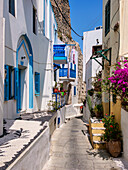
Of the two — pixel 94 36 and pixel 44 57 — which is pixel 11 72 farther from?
pixel 94 36

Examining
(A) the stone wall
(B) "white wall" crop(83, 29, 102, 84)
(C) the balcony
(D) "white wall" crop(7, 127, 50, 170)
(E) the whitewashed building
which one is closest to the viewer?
(D) "white wall" crop(7, 127, 50, 170)

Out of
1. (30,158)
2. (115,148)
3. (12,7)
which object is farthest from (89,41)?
(30,158)

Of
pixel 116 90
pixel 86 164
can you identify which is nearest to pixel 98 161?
pixel 86 164

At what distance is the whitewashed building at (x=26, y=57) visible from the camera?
23.0ft

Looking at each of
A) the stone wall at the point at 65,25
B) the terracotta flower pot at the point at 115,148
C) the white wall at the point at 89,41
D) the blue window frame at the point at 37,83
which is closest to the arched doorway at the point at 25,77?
the blue window frame at the point at 37,83

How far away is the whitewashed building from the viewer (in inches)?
276

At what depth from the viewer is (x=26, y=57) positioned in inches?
370

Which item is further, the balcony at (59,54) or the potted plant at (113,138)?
the balcony at (59,54)

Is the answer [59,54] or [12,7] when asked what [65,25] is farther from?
[12,7]

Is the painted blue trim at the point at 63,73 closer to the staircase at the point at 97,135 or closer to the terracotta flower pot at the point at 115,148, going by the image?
the staircase at the point at 97,135

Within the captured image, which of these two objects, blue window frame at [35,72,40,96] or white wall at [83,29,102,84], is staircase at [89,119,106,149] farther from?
white wall at [83,29,102,84]

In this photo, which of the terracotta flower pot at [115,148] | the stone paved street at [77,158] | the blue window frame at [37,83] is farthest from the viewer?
the blue window frame at [37,83]

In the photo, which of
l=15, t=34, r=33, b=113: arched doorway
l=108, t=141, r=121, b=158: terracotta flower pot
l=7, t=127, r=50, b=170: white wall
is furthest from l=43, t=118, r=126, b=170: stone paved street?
l=15, t=34, r=33, b=113: arched doorway

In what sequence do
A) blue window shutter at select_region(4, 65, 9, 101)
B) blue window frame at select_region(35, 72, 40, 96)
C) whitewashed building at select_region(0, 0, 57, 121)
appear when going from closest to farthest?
blue window shutter at select_region(4, 65, 9, 101), whitewashed building at select_region(0, 0, 57, 121), blue window frame at select_region(35, 72, 40, 96)
